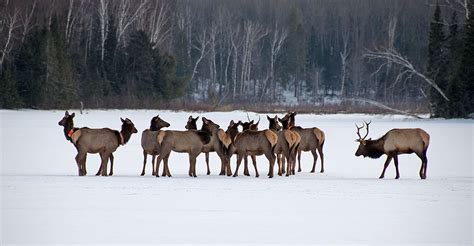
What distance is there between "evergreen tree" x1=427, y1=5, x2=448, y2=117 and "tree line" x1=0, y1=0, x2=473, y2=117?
8cm

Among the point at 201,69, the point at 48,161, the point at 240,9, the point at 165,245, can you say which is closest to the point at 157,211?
the point at 165,245

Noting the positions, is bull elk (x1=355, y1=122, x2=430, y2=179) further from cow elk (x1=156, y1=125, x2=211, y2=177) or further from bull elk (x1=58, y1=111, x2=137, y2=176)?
bull elk (x1=58, y1=111, x2=137, y2=176)

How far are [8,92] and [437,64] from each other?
30.7 m

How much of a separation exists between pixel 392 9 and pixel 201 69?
32065mm

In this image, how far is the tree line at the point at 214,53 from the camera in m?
57.6

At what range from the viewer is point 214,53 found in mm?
79000

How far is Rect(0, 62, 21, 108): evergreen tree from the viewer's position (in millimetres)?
54812

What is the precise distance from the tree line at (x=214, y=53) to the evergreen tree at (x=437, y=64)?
82 millimetres

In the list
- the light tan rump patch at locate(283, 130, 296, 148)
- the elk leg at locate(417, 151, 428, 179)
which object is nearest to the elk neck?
the elk leg at locate(417, 151, 428, 179)

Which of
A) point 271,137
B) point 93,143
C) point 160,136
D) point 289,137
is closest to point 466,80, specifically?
point 289,137

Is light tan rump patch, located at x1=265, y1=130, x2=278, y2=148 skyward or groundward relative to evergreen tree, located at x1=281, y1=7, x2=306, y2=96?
groundward

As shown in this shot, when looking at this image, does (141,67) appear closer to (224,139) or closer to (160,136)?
(224,139)

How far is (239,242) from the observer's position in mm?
10070

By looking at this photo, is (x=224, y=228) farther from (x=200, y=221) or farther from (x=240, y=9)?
(x=240, y=9)
